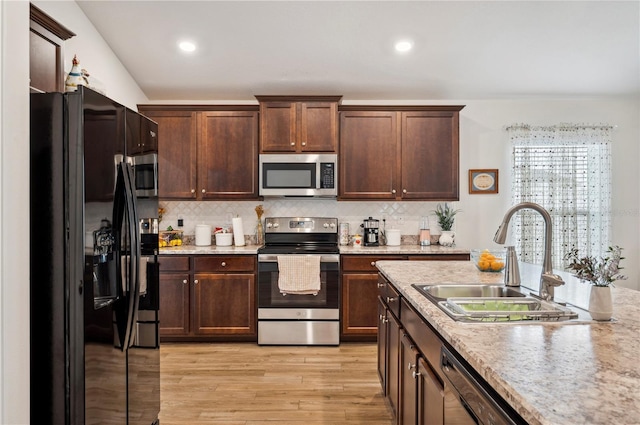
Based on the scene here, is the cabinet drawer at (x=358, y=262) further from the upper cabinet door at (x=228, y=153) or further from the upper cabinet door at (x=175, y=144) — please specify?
the upper cabinet door at (x=175, y=144)

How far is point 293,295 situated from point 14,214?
2633 mm

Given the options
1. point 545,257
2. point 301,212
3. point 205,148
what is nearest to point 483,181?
point 301,212

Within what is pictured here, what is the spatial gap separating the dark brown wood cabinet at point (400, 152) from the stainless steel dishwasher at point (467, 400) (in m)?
2.93

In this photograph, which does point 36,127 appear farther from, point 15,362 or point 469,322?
point 469,322

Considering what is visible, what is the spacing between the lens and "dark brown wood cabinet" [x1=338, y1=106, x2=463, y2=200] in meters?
4.15

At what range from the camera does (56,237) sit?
5.31 ft

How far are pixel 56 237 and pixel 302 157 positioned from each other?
267 centimetres

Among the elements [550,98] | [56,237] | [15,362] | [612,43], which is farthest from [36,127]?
[550,98]

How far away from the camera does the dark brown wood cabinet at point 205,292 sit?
3.88m

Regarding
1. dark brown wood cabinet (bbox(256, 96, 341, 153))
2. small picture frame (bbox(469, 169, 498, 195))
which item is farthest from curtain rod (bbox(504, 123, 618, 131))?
dark brown wood cabinet (bbox(256, 96, 341, 153))

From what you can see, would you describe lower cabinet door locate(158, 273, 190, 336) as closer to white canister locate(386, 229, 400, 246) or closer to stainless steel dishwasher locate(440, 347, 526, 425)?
white canister locate(386, 229, 400, 246)

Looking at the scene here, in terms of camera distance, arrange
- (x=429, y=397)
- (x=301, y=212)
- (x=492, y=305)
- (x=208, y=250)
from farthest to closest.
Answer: (x=301, y=212), (x=208, y=250), (x=492, y=305), (x=429, y=397)

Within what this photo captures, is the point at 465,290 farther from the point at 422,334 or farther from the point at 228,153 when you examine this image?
the point at 228,153

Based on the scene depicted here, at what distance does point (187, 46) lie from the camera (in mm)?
3713
